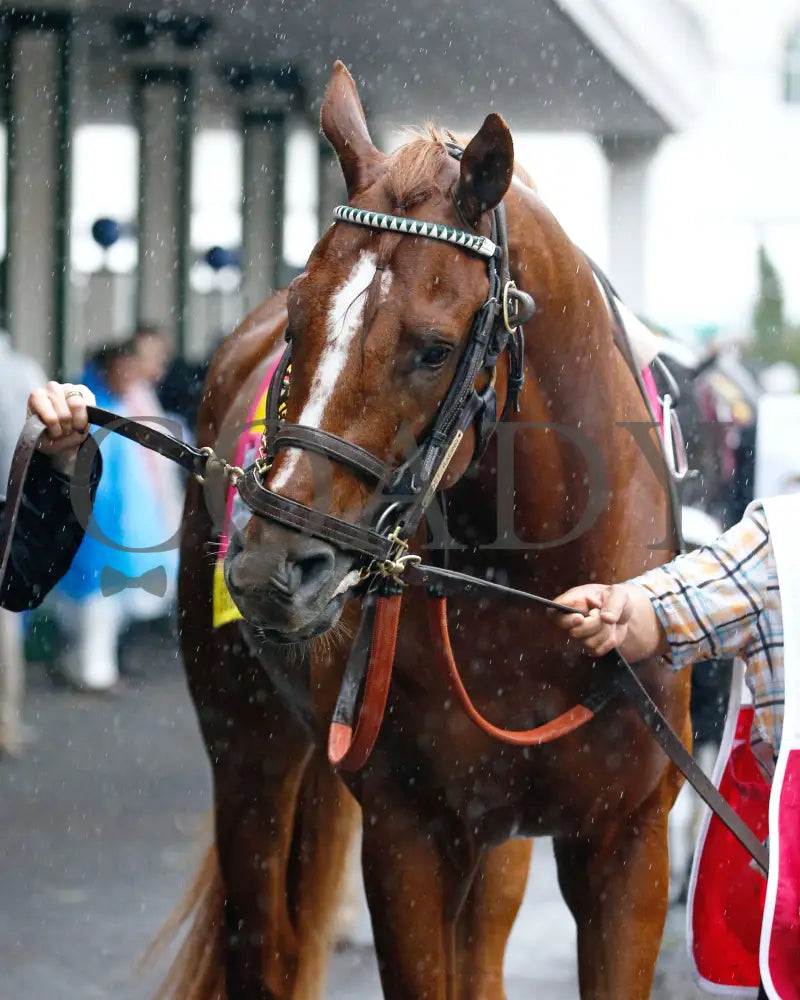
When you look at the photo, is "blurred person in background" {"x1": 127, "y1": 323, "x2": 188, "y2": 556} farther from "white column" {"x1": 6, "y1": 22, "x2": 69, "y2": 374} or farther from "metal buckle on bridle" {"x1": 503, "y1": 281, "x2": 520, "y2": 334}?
"metal buckle on bridle" {"x1": 503, "y1": 281, "x2": 520, "y2": 334}

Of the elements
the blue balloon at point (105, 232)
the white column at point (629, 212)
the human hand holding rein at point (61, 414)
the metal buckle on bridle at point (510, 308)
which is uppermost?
the white column at point (629, 212)

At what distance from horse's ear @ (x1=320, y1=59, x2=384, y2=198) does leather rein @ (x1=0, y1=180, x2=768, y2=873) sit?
0.52 feet

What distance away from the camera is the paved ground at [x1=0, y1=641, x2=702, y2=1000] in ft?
14.5

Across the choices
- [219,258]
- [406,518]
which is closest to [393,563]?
[406,518]

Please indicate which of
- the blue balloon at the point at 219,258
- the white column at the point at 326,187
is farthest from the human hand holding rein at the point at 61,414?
the white column at the point at 326,187

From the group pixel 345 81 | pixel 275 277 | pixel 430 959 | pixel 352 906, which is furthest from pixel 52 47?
pixel 430 959

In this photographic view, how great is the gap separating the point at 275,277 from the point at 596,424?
36.6ft

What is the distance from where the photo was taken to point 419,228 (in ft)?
7.91

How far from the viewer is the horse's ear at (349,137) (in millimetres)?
2598

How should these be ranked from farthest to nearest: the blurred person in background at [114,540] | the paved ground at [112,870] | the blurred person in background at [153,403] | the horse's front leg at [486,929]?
the blurred person in background at [153,403] < the blurred person in background at [114,540] < the paved ground at [112,870] < the horse's front leg at [486,929]

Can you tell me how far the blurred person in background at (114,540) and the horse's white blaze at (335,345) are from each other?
5.49 meters

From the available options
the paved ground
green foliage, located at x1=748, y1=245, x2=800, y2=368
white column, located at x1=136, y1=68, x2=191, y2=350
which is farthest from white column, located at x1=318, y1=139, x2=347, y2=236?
green foliage, located at x1=748, y1=245, x2=800, y2=368

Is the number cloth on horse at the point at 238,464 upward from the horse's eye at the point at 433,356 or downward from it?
downward

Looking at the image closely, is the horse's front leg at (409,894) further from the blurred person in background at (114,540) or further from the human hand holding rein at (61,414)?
the blurred person in background at (114,540)
